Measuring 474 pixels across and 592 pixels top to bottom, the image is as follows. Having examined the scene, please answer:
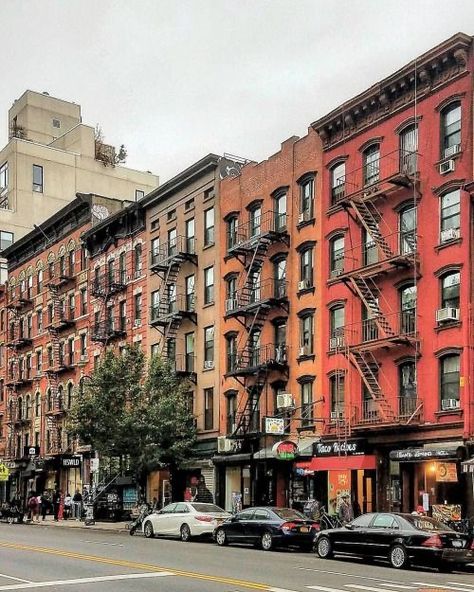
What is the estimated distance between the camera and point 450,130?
108 feet

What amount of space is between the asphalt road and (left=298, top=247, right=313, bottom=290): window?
46.4 ft

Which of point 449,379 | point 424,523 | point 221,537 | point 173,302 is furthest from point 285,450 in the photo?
point 173,302

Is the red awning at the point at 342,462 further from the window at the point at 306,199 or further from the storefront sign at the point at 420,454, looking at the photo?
the window at the point at 306,199

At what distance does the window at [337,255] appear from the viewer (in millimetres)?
37469

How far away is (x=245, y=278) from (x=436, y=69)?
13625 mm

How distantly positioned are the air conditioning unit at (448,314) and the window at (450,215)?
255cm

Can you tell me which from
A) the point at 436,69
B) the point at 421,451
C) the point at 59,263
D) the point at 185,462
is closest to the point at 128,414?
the point at 185,462

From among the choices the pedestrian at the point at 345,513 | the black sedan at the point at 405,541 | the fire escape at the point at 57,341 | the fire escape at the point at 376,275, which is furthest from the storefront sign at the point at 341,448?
the fire escape at the point at 57,341

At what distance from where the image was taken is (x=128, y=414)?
40500 millimetres

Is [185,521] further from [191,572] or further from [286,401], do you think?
[191,572]

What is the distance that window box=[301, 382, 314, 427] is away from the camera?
3788cm

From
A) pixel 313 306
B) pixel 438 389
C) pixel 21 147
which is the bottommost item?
pixel 438 389

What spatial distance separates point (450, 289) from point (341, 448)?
7.23m

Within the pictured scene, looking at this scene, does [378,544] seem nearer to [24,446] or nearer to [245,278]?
[245,278]
